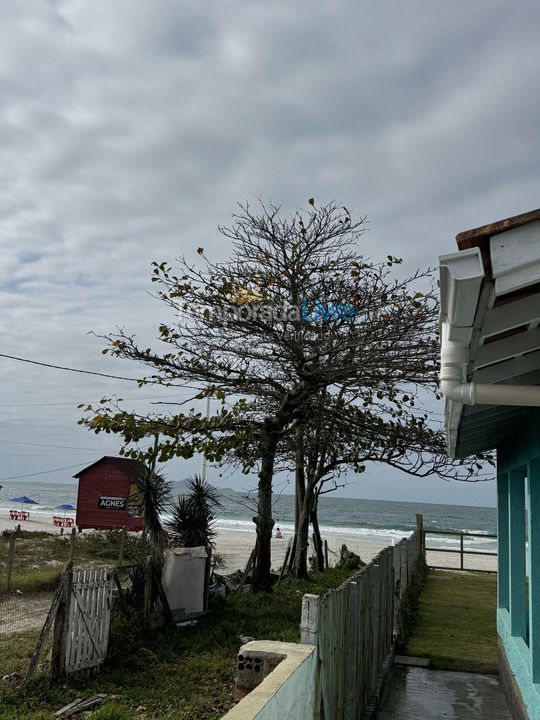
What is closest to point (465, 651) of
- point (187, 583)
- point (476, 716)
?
point (476, 716)

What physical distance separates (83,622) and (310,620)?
15.9 ft

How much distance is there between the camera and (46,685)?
7.14 m

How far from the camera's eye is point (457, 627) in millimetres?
11023

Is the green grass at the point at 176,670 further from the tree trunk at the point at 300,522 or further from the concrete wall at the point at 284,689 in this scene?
the tree trunk at the point at 300,522

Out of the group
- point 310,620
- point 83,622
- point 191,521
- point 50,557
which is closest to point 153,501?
point 191,521

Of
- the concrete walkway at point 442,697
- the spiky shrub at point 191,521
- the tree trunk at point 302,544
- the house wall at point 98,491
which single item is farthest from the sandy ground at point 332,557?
the concrete walkway at point 442,697

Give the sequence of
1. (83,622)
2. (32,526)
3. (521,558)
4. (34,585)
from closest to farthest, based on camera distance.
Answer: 1. (521,558)
2. (83,622)
3. (34,585)
4. (32,526)

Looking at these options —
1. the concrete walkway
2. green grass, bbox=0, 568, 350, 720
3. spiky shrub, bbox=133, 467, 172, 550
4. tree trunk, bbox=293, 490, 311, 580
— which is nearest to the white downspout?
the concrete walkway

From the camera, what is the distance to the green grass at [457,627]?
29.0ft

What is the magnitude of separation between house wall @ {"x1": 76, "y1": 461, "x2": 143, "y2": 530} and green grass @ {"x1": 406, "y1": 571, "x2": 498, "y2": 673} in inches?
775

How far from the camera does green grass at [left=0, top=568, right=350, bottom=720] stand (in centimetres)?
657

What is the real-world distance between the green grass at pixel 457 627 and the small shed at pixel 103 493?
19430 millimetres

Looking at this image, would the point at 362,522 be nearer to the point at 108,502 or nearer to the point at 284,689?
the point at 108,502

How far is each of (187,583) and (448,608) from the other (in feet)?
18.7
